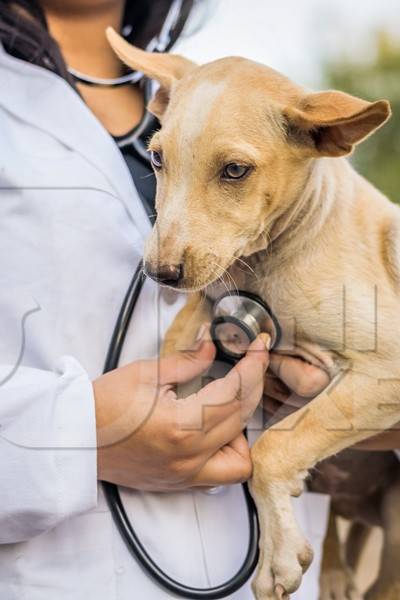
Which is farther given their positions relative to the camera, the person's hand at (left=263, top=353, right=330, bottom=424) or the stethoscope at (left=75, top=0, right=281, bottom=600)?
the person's hand at (left=263, top=353, right=330, bottom=424)

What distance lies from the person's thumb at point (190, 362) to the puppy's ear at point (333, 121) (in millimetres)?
510

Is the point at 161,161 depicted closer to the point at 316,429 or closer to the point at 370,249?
the point at 370,249

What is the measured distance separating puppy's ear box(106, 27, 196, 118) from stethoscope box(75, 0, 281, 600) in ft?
1.53

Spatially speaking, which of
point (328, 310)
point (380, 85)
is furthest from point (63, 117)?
point (380, 85)

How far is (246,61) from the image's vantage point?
1.98 metres

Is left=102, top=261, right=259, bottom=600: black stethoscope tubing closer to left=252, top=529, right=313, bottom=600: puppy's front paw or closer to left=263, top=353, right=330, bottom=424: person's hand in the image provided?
left=252, top=529, right=313, bottom=600: puppy's front paw

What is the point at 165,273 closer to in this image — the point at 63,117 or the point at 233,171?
the point at 233,171

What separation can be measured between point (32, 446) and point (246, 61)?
1005 millimetres

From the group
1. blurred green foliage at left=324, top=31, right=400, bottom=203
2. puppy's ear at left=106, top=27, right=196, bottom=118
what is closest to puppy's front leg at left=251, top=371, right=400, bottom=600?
puppy's ear at left=106, top=27, right=196, bottom=118

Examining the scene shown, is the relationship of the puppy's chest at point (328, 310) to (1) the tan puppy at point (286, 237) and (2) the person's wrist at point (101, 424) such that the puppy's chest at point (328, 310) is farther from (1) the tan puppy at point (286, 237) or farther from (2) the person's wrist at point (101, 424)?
(2) the person's wrist at point (101, 424)

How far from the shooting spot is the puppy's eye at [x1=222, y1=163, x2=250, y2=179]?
1.83m

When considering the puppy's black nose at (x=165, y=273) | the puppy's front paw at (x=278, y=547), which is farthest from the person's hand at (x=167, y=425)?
the puppy's black nose at (x=165, y=273)

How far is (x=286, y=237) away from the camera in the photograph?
205 cm

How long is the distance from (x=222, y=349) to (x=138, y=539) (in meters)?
0.49
